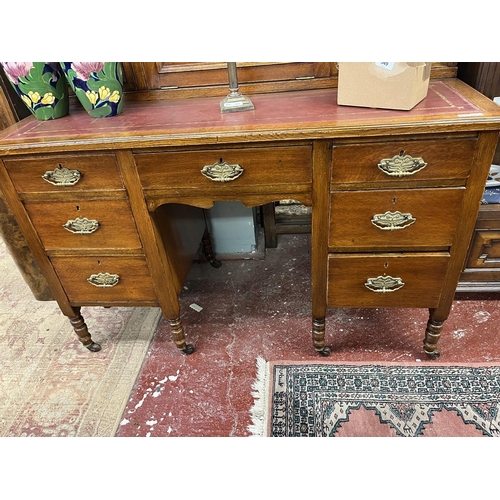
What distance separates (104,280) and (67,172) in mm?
432

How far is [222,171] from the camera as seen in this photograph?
3.86 feet

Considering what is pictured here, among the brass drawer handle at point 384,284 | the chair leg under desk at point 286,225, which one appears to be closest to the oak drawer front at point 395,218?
the brass drawer handle at point 384,284

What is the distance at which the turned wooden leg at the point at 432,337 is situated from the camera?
4.76 feet

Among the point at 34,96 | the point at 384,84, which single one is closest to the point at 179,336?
the point at 34,96

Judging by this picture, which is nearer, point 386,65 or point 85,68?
point 386,65

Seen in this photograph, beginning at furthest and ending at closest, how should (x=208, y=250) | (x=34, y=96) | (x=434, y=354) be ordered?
1. (x=208, y=250)
2. (x=434, y=354)
3. (x=34, y=96)

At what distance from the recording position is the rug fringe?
136 cm

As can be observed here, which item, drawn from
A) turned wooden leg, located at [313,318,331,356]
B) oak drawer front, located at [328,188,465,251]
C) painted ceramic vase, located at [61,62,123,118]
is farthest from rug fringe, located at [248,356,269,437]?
painted ceramic vase, located at [61,62,123,118]

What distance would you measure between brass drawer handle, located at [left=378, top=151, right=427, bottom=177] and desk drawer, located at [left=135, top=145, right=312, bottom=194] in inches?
8.7

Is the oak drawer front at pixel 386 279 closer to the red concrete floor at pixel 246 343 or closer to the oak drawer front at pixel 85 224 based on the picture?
the red concrete floor at pixel 246 343

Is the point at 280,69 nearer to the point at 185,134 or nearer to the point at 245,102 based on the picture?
the point at 245,102

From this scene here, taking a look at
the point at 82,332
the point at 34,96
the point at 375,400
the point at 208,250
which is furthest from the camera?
the point at 208,250

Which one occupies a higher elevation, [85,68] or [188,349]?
[85,68]

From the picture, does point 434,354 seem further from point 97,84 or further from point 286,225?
point 97,84
